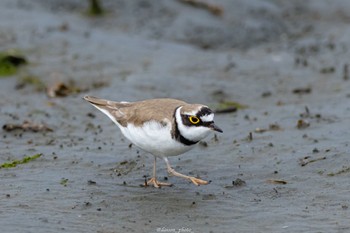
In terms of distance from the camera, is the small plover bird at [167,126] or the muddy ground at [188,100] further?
the small plover bird at [167,126]

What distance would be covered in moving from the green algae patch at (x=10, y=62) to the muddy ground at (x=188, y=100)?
0.77 ft

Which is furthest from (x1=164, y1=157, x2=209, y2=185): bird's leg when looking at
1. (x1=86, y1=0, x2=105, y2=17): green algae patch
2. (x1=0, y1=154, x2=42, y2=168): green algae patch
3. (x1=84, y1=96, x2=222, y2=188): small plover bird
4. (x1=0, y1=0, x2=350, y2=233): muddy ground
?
(x1=86, y1=0, x2=105, y2=17): green algae patch

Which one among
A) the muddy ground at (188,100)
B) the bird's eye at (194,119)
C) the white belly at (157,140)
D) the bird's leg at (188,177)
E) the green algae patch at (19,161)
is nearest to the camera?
the muddy ground at (188,100)

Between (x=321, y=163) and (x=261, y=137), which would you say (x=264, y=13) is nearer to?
(x=261, y=137)

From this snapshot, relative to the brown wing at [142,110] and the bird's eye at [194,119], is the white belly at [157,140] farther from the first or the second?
the bird's eye at [194,119]

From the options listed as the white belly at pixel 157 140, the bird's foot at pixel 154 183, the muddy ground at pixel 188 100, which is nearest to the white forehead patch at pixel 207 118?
the white belly at pixel 157 140

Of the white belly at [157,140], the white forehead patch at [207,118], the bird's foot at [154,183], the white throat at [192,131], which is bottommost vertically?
the bird's foot at [154,183]

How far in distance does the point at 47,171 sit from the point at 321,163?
11.5ft

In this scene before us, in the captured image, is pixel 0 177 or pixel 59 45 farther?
pixel 59 45

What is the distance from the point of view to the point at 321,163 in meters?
9.03

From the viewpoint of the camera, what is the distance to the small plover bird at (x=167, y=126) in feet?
26.4

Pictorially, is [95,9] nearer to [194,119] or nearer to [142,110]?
[142,110]

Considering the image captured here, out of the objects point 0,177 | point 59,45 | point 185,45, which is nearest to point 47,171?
point 0,177

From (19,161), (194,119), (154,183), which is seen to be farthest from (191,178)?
(19,161)
